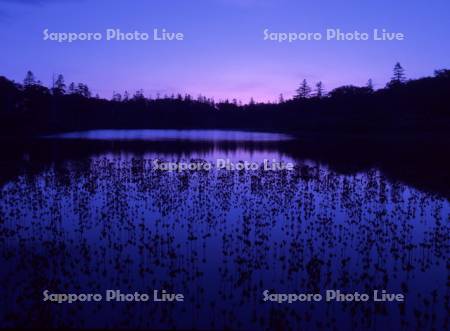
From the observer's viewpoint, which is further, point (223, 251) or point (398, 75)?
point (398, 75)

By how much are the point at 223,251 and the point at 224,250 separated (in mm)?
92

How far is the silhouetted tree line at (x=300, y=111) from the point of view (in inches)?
2992

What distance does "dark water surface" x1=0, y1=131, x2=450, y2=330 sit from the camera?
8.09 m

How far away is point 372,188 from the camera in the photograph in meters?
21.0

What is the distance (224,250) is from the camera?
38.6 feet

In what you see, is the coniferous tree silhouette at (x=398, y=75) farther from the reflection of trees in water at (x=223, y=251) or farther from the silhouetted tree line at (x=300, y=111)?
the reflection of trees in water at (x=223, y=251)

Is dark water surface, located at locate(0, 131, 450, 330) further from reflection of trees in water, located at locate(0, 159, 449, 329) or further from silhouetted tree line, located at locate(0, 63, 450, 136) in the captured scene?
silhouetted tree line, located at locate(0, 63, 450, 136)

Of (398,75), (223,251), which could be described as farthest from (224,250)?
(398,75)

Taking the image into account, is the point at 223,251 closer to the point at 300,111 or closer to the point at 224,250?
the point at 224,250

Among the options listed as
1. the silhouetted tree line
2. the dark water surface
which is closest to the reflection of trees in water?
the dark water surface

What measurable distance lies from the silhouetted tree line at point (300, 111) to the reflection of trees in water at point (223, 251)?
59.1 meters

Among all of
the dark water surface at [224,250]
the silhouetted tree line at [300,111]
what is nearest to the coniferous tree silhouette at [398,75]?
the silhouetted tree line at [300,111]

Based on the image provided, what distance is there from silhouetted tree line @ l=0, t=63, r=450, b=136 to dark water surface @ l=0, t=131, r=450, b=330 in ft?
191

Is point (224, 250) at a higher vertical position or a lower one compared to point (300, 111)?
lower
